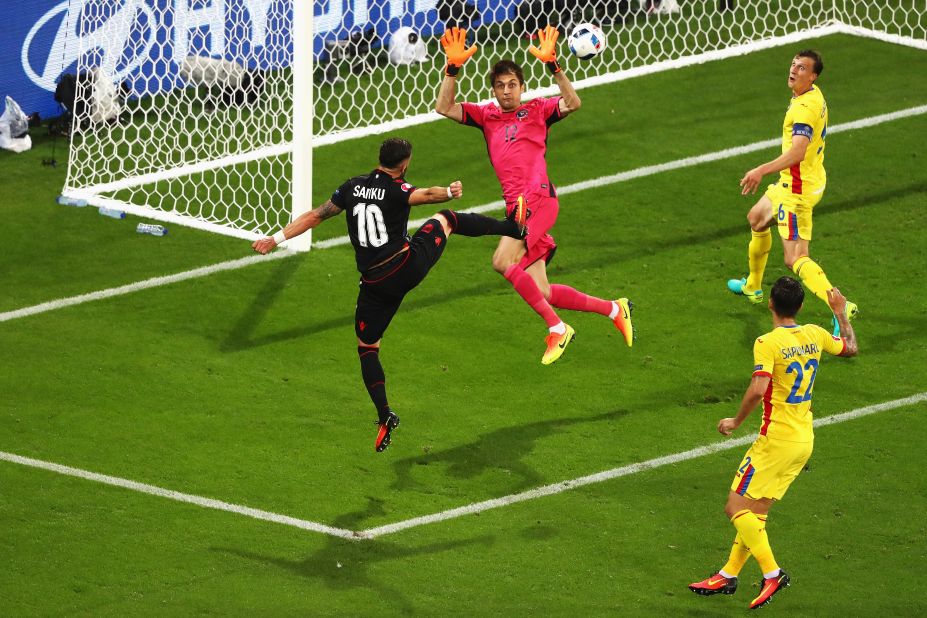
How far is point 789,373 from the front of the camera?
926cm

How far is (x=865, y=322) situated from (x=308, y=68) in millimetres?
5496

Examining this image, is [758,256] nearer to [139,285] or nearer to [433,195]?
[433,195]

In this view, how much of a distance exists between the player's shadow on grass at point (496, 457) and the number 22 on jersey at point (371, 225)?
1.71m

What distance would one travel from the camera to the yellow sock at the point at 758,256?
13.2 m

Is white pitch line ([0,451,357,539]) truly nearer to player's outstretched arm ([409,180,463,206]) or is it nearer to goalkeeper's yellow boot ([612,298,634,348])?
player's outstretched arm ([409,180,463,206])

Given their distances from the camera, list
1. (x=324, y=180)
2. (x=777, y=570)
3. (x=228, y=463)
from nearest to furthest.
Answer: (x=777, y=570), (x=228, y=463), (x=324, y=180)

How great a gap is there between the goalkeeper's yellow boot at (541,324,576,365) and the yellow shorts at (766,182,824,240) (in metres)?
1.98

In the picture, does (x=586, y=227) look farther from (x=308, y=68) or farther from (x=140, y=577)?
(x=140, y=577)

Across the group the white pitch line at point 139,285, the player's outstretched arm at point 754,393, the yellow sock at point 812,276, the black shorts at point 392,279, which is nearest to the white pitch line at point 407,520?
the yellow sock at point 812,276

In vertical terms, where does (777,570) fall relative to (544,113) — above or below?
below

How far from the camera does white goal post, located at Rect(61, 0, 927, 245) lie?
1566 cm

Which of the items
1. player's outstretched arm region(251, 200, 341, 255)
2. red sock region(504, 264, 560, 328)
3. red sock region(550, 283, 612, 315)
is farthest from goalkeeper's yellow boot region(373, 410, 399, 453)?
red sock region(550, 283, 612, 315)

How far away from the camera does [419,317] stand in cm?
1370

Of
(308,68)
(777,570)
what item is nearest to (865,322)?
(777,570)
